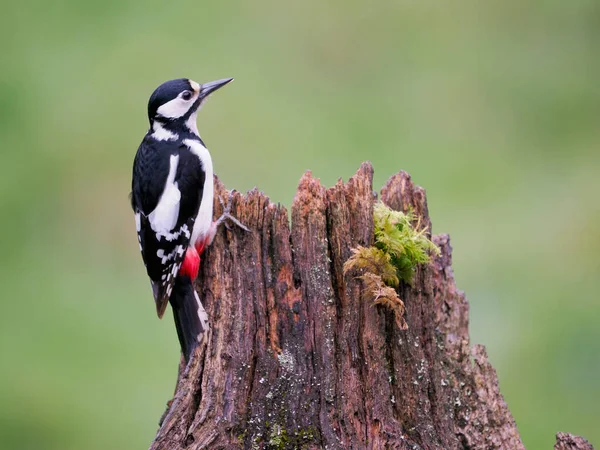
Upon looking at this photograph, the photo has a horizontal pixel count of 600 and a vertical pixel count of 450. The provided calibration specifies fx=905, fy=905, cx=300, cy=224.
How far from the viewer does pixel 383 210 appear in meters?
4.25

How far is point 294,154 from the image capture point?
8953 millimetres

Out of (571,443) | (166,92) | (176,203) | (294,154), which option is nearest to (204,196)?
(176,203)

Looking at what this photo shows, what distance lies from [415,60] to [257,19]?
1.92 meters

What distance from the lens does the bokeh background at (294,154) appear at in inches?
290

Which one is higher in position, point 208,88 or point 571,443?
point 208,88

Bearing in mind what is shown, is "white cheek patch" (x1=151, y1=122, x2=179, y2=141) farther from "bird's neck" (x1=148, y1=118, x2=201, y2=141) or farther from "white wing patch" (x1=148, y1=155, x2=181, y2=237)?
"white wing patch" (x1=148, y1=155, x2=181, y2=237)

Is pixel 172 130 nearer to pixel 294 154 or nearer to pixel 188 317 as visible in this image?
pixel 188 317

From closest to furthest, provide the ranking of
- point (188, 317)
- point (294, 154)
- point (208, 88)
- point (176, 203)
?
point (188, 317) → point (176, 203) → point (208, 88) → point (294, 154)

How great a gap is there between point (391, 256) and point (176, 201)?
4.32 feet

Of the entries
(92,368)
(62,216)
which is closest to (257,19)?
(62,216)

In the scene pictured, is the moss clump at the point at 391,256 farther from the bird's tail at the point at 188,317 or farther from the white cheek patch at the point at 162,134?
the white cheek patch at the point at 162,134

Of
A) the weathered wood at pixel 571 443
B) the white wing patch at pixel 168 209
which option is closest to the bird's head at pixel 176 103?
the white wing patch at pixel 168 209

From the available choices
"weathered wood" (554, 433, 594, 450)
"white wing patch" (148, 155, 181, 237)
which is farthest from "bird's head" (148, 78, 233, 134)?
"weathered wood" (554, 433, 594, 450)

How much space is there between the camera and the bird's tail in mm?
4266
